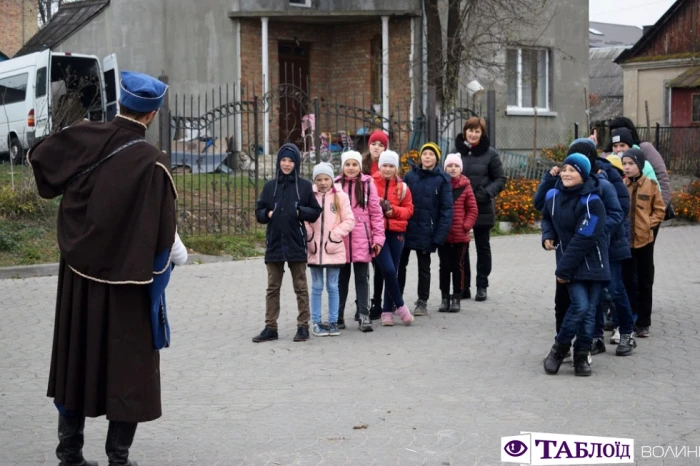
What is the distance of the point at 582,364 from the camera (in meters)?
7.68

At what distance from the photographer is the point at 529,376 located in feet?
25.3

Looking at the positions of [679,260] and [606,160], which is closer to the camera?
[606,160]

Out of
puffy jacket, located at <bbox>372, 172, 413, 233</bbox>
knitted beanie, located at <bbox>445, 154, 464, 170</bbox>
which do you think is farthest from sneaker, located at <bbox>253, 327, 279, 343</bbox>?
knitted beanie, located at <bbox>445, 154, 464, 170</bbox>

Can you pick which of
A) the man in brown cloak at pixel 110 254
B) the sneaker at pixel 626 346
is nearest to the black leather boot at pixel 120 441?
the man in brown cloak at pixel 110 254

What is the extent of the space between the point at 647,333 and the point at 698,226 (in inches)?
489

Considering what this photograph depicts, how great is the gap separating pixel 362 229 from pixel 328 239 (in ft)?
1.43

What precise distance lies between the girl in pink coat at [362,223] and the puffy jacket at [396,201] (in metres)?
0.30

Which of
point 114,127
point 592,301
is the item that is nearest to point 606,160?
point 592,301

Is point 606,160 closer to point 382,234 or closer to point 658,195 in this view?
point 658,195

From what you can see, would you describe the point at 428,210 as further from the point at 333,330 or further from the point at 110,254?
the point at 110,254

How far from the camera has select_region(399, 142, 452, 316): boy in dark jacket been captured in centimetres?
1023

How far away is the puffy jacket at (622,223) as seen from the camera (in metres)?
8.24

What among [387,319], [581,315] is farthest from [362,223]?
[581,315]

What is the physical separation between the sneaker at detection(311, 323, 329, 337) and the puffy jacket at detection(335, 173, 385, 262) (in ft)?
2.20
